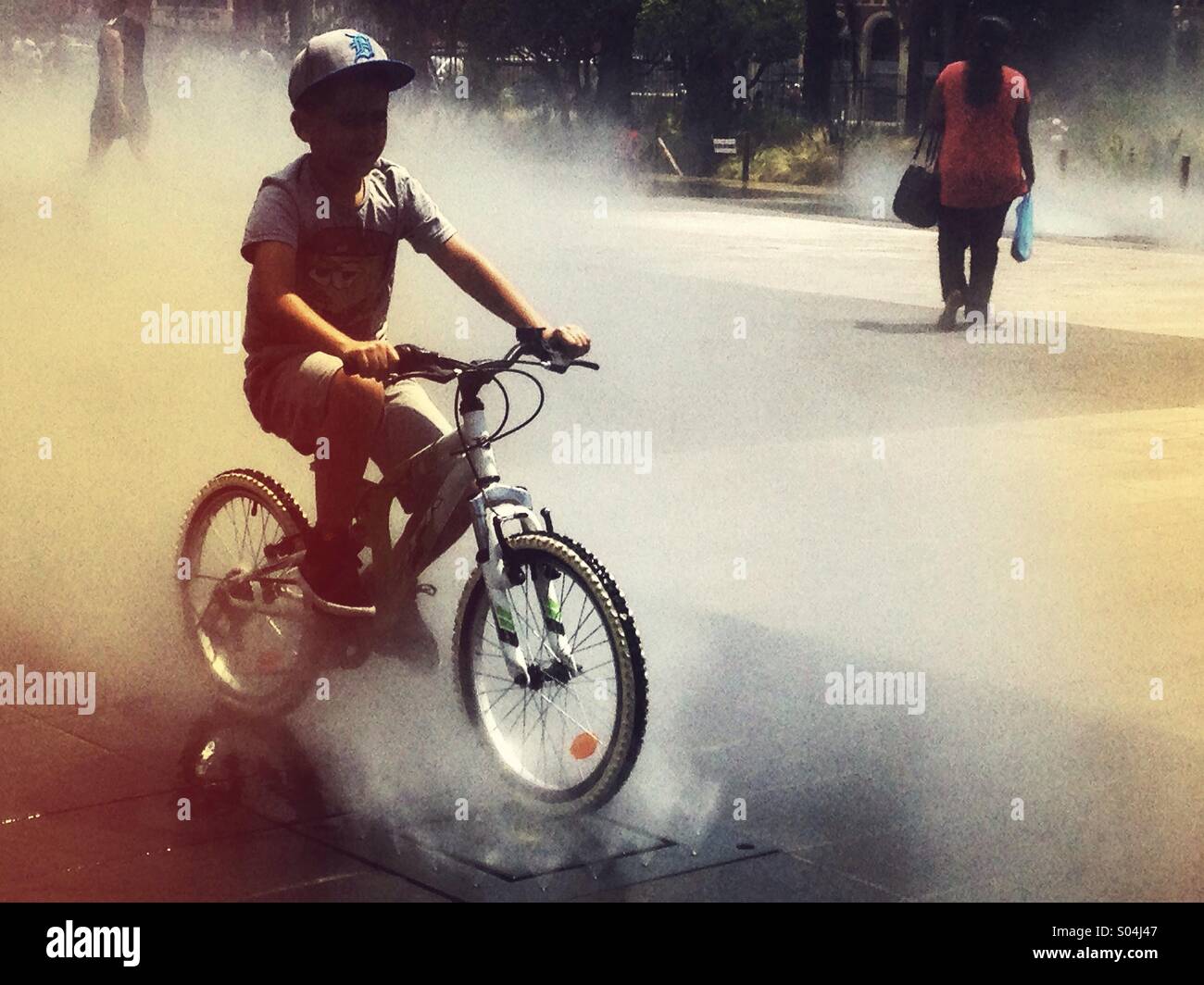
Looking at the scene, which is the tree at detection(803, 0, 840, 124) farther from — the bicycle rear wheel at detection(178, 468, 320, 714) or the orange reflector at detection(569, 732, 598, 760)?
the orange reflector at detection(569, 732, 598, 760)

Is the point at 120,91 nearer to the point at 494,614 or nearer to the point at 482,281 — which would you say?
the point at 482,281

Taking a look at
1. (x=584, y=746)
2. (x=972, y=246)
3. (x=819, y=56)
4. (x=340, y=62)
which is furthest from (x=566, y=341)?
(x=819, y=56)

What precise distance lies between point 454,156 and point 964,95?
22703 mm

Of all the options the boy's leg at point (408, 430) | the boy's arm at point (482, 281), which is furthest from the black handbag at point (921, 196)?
the boy's leg at point (408, 430)

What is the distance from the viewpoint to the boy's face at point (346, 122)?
575cm

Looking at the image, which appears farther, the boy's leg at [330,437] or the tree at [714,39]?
the tree at [714,39]

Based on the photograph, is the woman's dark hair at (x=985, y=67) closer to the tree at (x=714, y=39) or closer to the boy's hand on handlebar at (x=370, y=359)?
the boy's hand on handlebar at (x=370, y=359)

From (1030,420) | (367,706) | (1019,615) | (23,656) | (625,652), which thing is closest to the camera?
(625,652)

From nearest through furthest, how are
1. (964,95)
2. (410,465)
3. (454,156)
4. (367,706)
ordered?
(410,465) → (367,706) → (964,95) → (454,156)

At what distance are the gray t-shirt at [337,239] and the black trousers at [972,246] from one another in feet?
32.8

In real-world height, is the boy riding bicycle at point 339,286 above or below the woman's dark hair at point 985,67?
below
